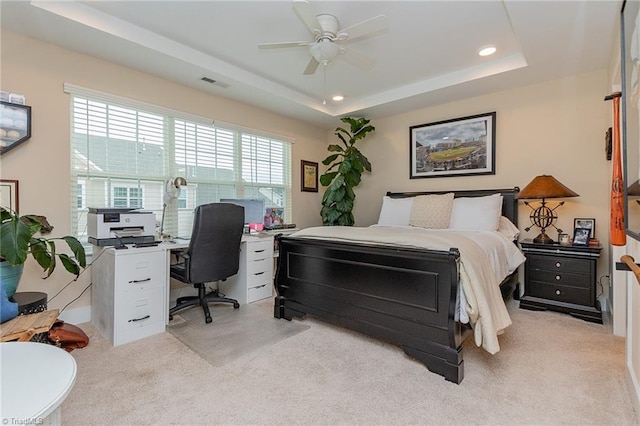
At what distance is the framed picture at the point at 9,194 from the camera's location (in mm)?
2371

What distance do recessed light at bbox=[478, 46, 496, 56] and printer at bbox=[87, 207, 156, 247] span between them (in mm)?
3504

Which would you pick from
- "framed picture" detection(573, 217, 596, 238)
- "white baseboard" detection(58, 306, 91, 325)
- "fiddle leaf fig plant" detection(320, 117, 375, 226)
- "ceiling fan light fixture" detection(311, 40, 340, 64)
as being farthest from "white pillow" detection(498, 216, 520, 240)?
"white baseboard" detection(58, 306, 91, 325)

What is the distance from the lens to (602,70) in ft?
10.0

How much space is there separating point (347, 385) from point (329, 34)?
246 cm

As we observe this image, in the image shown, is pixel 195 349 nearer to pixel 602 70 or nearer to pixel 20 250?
pixel 20 250

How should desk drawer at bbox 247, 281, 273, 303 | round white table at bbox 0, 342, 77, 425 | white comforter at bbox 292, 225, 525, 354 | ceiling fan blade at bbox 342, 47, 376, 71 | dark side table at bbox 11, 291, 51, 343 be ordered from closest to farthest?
round white table at bbox 0, 342, 77, 425, white comforter at bbox 292, 225, 525, 354, dark side table at bbox 11, 291, 51, 343, ceiling fan blade at bbox 342, 47, 376, 71, desk drawer at bbox 247, 281, 273, 303

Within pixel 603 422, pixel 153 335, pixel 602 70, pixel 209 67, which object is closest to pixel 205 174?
pixel 209 67

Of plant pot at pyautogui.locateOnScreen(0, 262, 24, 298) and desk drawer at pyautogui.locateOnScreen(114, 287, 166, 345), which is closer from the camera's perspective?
plant pot at pyautogui.locateOnScreen(0, 262, 24, 298)

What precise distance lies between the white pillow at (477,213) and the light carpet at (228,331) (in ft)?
6.67

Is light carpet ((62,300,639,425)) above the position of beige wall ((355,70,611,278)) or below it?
below

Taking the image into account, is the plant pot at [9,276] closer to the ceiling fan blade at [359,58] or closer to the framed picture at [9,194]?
the framed picture at [9,194]

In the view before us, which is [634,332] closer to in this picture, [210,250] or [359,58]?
[359,58]

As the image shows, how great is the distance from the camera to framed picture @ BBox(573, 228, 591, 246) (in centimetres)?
295

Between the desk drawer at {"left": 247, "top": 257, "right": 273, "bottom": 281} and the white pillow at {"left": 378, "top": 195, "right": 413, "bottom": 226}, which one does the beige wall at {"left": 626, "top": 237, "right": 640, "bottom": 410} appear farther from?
the desk drawer at {"left": 247, "top": 257, "right": 273, "bottom": 281}
